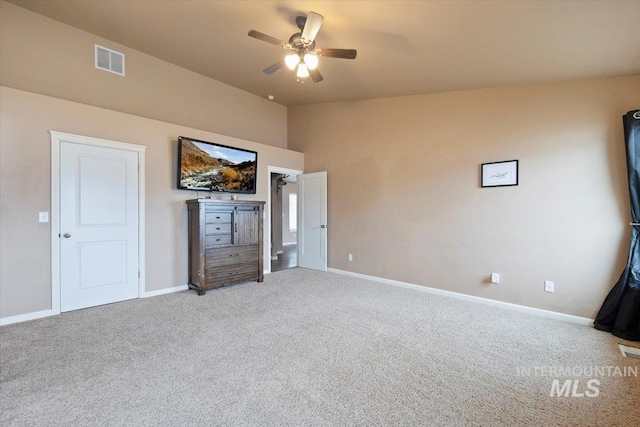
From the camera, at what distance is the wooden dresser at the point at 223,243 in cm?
421

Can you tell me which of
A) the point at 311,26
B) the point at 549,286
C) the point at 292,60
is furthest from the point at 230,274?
the point at 549,286

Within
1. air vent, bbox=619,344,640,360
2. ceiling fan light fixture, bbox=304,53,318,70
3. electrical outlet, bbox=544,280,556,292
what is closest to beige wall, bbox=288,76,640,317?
electrical outlet, bbox=544,280,556,292

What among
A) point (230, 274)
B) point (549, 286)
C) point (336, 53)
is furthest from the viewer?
point (230, 274)

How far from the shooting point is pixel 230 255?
4.54 metres

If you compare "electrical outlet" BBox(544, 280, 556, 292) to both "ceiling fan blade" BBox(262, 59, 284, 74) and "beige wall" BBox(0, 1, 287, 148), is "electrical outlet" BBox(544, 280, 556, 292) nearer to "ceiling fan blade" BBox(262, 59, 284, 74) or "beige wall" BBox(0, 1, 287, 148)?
"ceiling fan blade" BBox(262, 59, 284, 74)

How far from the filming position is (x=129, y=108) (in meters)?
4.19

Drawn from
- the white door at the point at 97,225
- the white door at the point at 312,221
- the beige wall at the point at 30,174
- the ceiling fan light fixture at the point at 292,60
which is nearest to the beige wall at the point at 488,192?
the white door at the point at 312,221

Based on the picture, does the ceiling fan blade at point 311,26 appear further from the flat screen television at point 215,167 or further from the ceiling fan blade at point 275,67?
the flat screen television at point 215,167

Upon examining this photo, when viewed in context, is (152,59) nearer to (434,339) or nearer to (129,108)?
(129,108)

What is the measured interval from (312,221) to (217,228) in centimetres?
214

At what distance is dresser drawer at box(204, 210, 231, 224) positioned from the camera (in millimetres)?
4261

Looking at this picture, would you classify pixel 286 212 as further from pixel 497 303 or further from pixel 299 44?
pixel 299 44

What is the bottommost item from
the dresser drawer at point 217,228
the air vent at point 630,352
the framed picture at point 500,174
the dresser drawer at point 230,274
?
the air vent at point 630,352

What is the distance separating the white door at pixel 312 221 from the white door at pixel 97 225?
3116 mm
